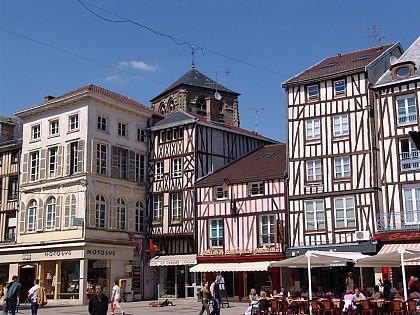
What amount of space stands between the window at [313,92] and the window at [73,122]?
12633 millimetres

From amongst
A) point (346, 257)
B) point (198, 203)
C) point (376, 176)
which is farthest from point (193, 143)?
point (346, 257)

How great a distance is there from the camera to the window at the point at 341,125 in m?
26.5

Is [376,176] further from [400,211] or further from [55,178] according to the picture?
[55,178]

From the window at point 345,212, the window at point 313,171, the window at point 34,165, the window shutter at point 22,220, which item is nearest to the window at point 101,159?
the window at point 34,165

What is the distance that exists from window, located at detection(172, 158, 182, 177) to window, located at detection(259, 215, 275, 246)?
6.22 metres

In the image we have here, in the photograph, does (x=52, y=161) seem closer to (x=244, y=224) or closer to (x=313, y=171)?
(x=244, y=224)

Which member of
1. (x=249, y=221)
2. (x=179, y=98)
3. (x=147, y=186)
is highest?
(x=179, y=98)

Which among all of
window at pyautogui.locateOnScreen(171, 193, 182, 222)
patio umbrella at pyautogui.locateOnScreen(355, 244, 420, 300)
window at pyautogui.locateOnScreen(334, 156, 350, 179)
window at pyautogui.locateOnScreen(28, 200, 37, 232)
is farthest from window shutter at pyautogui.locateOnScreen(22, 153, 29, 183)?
patio umbrella at pyautogui.locateOnScreen(355, 244, 420, 300)

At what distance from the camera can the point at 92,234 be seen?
30625 mm

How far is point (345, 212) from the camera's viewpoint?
25.8 m

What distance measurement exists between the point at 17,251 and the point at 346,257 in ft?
68.3

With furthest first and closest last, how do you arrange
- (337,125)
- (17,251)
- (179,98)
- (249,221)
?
(179,98) → (17,251) → (249,221) → (337,125)

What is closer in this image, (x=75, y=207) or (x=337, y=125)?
(x=337, y=125)

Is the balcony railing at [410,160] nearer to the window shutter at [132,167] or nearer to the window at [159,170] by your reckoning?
the window at [159,170]
